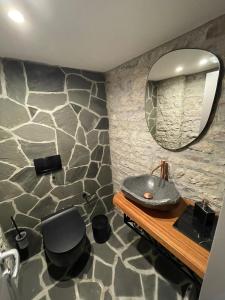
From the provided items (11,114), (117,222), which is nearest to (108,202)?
(117,222)

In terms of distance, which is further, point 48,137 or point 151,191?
point 48,137

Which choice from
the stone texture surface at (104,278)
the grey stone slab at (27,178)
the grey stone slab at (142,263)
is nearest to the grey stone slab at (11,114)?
the grey stone slab at (27,178)

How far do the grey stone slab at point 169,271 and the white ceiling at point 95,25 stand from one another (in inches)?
82.9

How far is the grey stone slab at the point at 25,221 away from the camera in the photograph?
5.41 feet

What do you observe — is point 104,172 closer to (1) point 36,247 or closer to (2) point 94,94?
(2) point 94,94

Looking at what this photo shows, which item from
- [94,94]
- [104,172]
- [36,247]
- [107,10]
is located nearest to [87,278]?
[36,247]

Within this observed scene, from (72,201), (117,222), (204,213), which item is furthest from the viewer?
(117,222)

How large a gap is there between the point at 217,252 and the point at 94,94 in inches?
74.8

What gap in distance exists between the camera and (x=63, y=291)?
1424 millimetres

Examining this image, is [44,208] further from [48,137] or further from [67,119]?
[67,119]

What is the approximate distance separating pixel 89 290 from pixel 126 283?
1.23 ft

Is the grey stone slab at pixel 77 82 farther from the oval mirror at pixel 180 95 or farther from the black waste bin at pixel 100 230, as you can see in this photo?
the black waste bin at pixel 100 230

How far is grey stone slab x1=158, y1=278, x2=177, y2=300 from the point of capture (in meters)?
1.31

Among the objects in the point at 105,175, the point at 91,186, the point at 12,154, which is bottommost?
the point at 91,186
